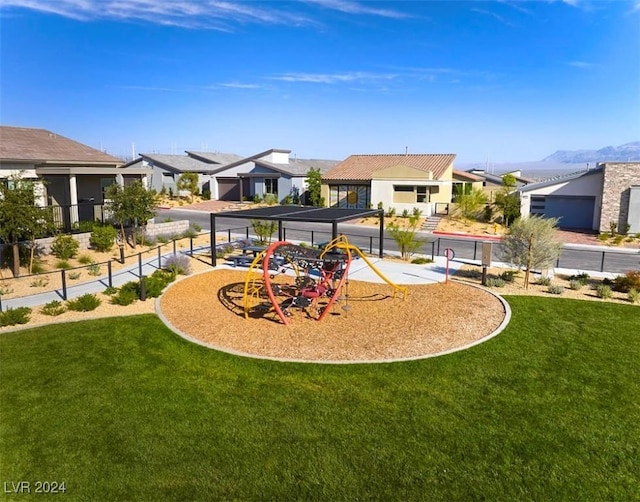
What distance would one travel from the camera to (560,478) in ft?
21.2

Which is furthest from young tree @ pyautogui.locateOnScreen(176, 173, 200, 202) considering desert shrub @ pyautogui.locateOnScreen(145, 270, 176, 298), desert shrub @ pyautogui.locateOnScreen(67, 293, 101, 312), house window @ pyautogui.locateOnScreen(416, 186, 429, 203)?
desert shrub @ pyautogui.locateOnScreen(67, 293, 101, 312)

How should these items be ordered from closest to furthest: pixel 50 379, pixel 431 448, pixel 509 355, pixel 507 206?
pixel 431 448, pixel 50 379, pixel 509 355, pixel 507 206

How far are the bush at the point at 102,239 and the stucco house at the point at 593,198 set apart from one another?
27.3 meters

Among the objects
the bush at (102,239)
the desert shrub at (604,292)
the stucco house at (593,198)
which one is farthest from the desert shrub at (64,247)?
the stucco house at (593,198)

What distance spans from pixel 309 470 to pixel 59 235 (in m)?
17.2

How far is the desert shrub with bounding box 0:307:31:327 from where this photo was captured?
1184 cm

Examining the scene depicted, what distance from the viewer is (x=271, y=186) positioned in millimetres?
47031

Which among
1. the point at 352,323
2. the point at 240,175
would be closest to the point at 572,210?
the point at 352,323

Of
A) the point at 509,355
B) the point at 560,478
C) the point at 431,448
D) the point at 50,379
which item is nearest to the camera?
the point at 560,478

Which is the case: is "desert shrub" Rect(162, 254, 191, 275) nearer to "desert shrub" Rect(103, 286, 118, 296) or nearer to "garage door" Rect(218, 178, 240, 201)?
"desert shrub" Rect(103, 286, 118, 296)

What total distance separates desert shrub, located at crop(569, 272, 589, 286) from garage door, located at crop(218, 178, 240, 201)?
37854mm

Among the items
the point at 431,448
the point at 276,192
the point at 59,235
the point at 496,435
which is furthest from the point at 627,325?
the point at 276,192

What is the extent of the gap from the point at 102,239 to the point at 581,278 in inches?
748

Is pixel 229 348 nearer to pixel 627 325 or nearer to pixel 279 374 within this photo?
pixel 279 374
